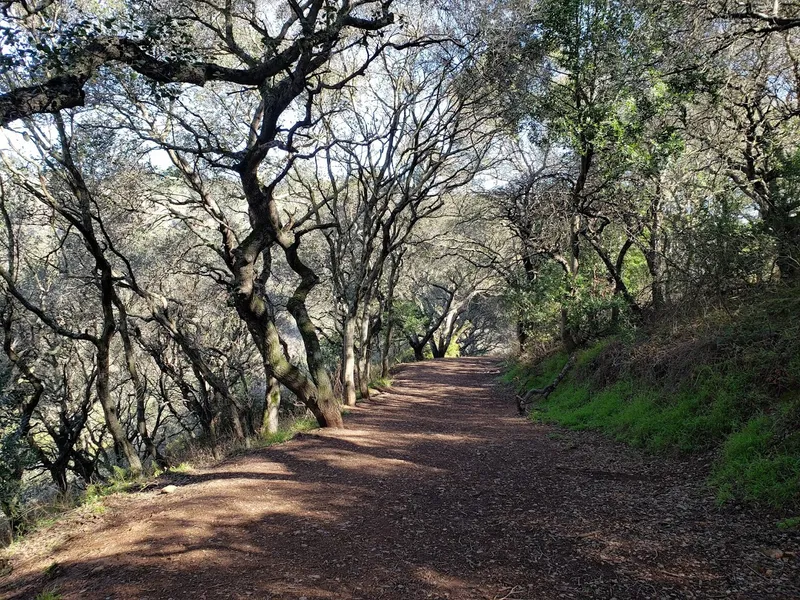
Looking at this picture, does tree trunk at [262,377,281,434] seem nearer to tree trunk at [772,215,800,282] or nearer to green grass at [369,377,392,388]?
green grass at [369,377,392,388]

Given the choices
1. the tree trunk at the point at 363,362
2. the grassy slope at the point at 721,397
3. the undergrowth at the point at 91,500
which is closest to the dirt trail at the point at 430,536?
the grassy slope at the point at 721,397

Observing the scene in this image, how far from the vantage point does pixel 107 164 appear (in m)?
11.0

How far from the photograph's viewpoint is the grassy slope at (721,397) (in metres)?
4.72

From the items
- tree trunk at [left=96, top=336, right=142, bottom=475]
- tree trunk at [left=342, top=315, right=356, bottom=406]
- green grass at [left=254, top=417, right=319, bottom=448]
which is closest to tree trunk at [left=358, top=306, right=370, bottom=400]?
tree trunk at [left=342, top=315, right=356, bottom=406]

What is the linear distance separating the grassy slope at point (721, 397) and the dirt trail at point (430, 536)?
36 cm

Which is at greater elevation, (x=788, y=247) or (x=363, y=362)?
(x=788, y=247)

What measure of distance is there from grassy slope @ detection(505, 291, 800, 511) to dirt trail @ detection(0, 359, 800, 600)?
0.36 metres

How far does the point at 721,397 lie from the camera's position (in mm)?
5980

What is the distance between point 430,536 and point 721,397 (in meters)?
3.81

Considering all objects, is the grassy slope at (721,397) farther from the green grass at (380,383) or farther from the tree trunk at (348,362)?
the green grass at (380,383)

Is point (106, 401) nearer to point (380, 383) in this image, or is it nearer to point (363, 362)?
point (363, 362)

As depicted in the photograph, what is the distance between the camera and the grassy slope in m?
4.72

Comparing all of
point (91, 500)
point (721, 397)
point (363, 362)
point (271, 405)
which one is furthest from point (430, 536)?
point (363, 362)

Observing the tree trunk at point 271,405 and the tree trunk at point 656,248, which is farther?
the tree trunk at point 271,405
